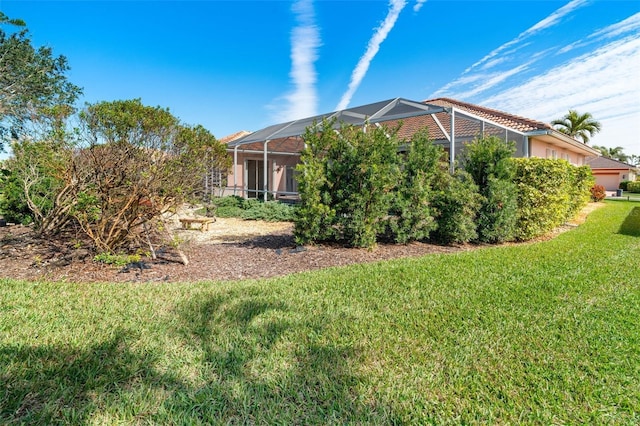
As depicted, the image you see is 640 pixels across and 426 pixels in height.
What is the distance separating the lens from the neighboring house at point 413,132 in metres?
10.8

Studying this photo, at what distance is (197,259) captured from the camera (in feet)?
20.9

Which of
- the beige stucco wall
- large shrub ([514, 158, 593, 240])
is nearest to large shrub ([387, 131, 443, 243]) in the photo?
large shrub ([514, 158, 593, 240])

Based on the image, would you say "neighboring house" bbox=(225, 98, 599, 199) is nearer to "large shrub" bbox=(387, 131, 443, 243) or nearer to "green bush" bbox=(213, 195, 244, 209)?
"large shrub" bbox=(387, 131, 443, 243)

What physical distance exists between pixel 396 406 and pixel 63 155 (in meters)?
6.08

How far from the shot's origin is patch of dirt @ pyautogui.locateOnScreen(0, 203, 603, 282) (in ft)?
17.2

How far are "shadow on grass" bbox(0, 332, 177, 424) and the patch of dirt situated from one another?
7.58ft

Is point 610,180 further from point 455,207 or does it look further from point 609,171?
point 455,207

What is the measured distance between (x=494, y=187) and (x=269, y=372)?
7242mm

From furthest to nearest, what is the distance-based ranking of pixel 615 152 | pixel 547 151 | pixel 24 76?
pixel 615 152 → pixel 24 76 → pixel 547 151

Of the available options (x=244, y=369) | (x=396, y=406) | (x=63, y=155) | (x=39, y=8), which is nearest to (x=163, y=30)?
(x=39, y=8)

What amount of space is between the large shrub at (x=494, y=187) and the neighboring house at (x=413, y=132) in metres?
0.75

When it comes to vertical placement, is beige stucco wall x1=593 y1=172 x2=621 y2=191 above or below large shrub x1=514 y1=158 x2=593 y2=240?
above

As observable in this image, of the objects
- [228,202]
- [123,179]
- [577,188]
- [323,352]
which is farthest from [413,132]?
[323,352]

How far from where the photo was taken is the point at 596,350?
2.98 m
